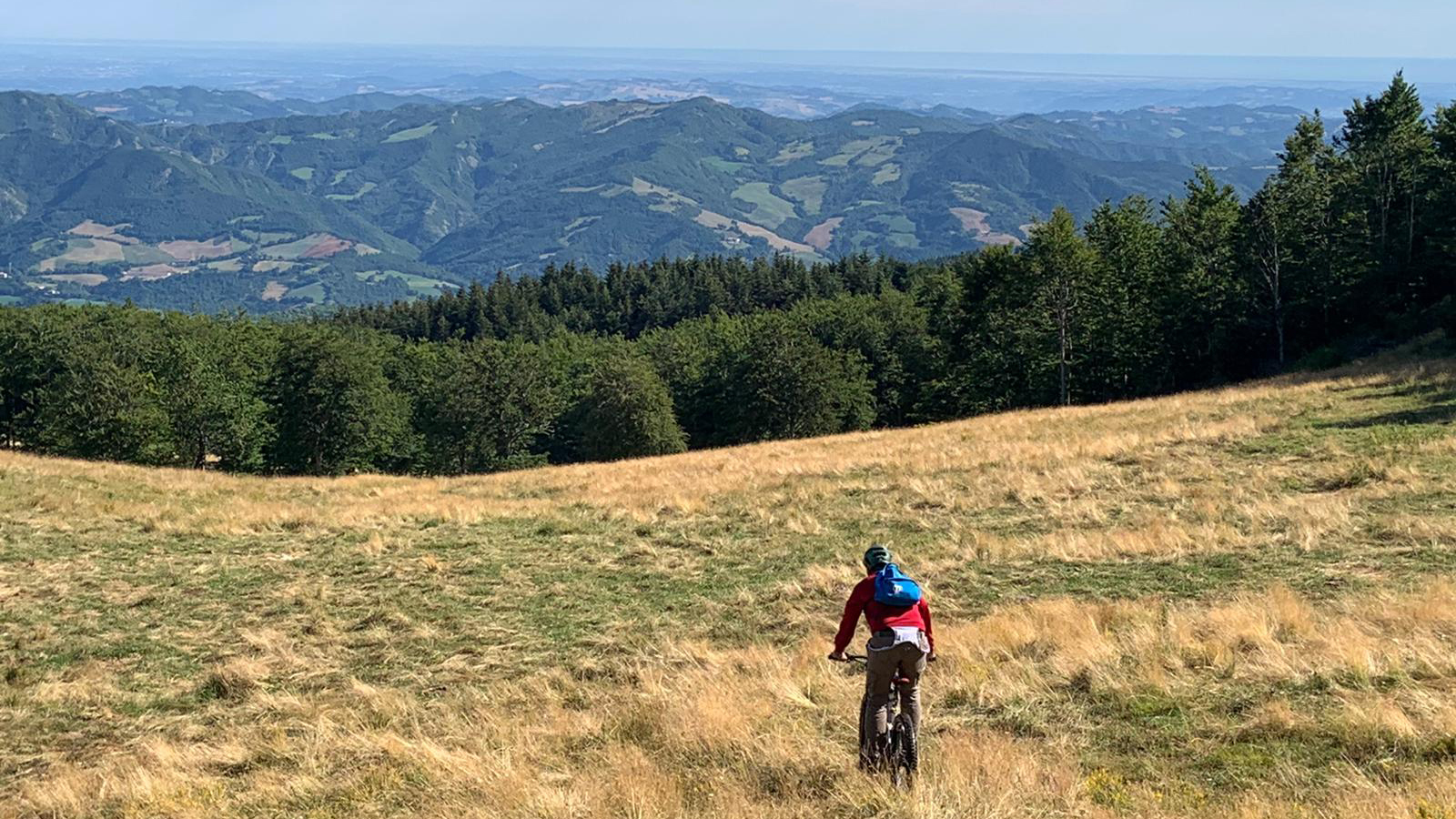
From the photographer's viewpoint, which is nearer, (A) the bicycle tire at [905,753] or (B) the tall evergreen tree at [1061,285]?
(A) the bicycle tire at [905,753]

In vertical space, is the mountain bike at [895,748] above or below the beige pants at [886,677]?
below

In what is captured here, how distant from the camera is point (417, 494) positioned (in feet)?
92.6

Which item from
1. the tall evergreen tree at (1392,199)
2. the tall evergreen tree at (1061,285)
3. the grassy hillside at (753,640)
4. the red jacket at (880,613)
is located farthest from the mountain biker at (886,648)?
Result: the tall evergreen tree at (1392,199)

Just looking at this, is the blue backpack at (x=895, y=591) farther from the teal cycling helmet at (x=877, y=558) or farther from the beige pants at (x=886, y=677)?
the beige pants at (x=886, y=677)

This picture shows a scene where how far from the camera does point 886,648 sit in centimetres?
705

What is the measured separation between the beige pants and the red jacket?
0.13m

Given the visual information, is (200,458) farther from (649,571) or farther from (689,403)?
(649,571)

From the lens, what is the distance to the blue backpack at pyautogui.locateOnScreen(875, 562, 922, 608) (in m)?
7.18

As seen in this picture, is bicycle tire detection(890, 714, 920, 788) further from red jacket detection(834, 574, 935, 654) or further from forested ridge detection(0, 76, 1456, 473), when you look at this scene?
forested ridge detection(0, 76, 1456, 473)

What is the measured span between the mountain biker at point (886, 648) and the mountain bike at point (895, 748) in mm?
49

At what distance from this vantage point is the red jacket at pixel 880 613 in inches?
282

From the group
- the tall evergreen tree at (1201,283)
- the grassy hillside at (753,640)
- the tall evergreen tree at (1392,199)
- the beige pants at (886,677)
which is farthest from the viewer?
the tall evergreen tree at (1201,283)

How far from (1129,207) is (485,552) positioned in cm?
5042

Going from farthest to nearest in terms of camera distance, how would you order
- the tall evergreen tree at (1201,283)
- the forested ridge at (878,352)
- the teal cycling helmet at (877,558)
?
1. the tall evergreen tree at (1201,283)
2. the forested ridge at (878,352)
3. the teal cycling helmet at (877,558)
